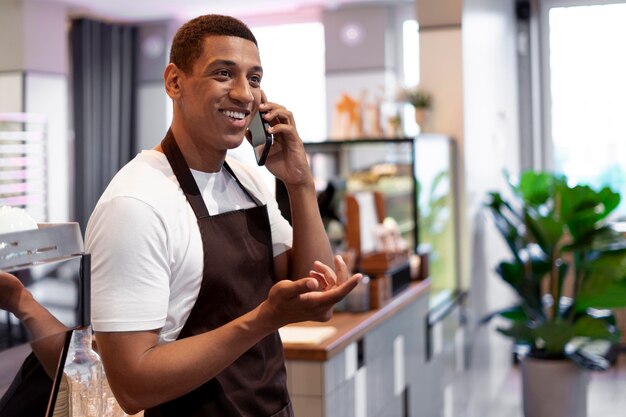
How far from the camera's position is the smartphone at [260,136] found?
64.4 inches

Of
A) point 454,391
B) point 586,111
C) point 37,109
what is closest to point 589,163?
point 586,111

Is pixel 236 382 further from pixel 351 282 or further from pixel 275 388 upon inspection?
pixel 351 282

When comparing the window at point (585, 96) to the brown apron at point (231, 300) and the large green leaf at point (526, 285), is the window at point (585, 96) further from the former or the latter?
the brown apron at point (231, 300)

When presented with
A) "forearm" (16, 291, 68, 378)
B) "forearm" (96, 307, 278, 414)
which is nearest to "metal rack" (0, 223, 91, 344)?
"forearm" (16, 291, 68, 378)

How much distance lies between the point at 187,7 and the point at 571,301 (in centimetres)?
629

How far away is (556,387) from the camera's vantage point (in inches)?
191

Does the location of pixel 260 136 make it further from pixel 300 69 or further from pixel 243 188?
pixel 300 69

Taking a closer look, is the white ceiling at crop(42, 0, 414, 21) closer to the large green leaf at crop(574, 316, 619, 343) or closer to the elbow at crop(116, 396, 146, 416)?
the large green leaf at crop(574, 316, 619, 343)

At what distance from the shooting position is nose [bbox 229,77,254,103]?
147 centimetres

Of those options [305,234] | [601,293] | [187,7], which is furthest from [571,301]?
[187,7]

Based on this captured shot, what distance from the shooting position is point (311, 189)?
171 cm

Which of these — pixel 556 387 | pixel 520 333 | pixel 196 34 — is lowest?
pixel 556 387

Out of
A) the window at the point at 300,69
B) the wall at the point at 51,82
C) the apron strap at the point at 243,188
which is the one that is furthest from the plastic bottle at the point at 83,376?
the window at the point at 300,69

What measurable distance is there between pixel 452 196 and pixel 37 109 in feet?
14.9
